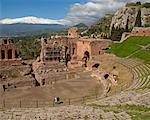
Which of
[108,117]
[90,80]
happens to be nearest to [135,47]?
[90,80]

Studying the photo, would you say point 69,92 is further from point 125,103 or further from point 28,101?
point 125,103

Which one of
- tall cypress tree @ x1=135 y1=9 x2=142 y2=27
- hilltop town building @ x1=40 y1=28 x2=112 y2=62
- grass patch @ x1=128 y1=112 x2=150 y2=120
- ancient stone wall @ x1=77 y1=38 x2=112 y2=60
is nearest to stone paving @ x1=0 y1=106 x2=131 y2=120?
grass patch @ x1=128 y1=112 x2=150 y2=120

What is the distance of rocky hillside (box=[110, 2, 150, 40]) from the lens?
248 feet

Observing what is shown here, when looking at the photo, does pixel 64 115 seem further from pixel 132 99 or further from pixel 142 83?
pixel 142 83

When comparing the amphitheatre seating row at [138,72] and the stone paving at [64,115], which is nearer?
the stone paving at [64,115]

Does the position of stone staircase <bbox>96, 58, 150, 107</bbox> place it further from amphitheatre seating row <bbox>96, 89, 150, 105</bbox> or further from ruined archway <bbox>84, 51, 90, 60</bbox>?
ruined archway <bbox>84, 51, 90, 60</bbox>

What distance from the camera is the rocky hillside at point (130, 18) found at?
75625mm

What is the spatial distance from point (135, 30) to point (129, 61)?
1704 centimetres

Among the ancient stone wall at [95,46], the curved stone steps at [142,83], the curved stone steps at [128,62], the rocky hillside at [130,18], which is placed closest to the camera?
the curved stone steps at [142,83]

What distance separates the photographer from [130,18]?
82562mm

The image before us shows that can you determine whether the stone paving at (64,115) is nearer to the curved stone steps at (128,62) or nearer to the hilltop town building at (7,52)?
the curved stone steps at (128,62)

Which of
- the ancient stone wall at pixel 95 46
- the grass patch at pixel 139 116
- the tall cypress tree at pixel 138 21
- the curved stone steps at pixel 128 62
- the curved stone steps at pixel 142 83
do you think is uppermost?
the tall cypress tree at pixel 138 21

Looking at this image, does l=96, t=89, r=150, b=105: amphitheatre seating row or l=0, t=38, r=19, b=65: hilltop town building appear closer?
l=96, t=89, r=150, b=105: amphitheatre seating row

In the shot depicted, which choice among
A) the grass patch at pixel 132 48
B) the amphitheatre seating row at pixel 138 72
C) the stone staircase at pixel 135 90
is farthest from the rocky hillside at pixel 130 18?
the stone staircase at pixel 135 90
